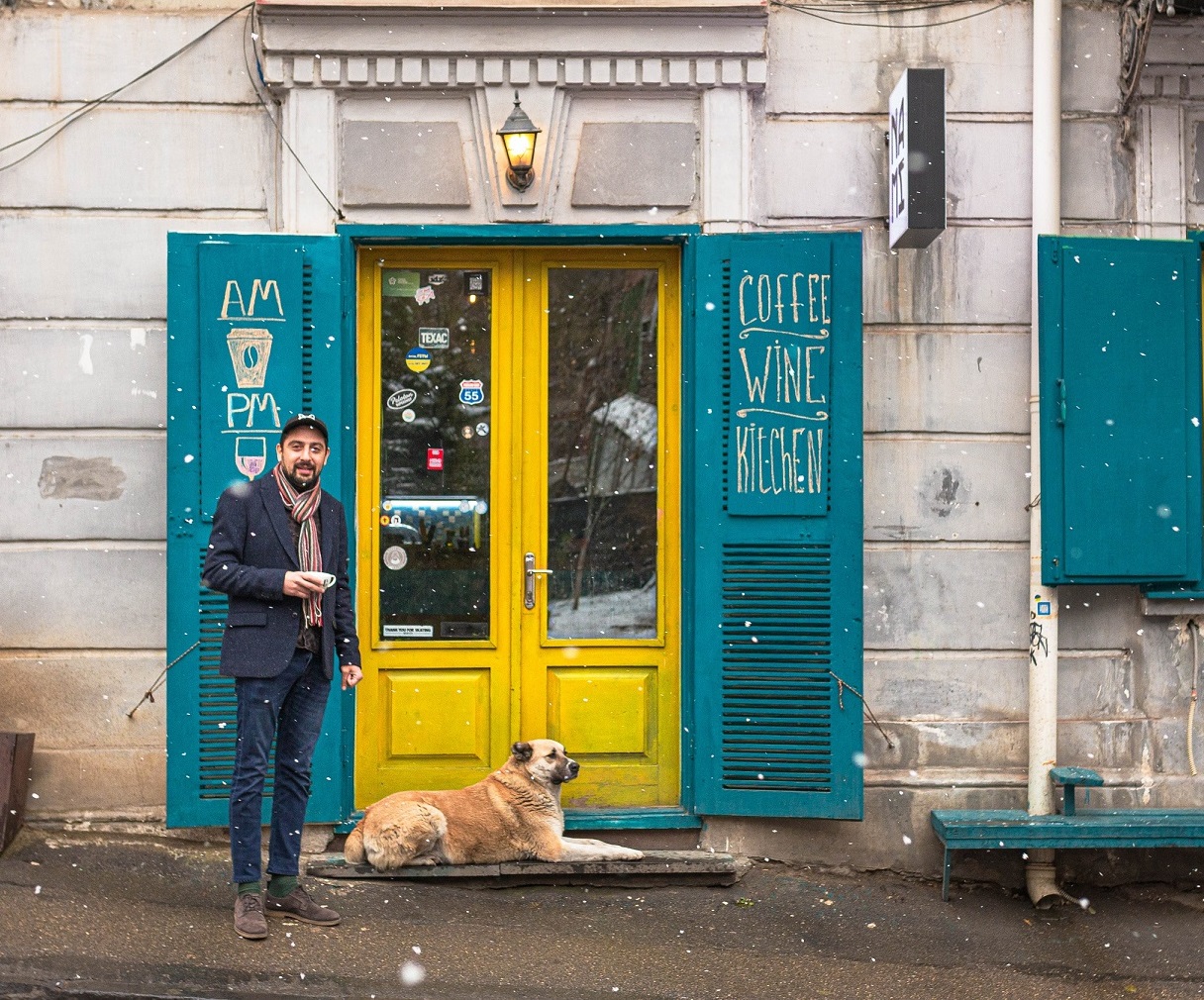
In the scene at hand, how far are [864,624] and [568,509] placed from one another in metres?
1.53

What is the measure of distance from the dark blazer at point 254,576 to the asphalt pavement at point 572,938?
3.52ft

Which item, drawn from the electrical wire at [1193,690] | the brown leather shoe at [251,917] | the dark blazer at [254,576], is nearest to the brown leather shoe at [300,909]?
the brown leather shoe at [251,917]

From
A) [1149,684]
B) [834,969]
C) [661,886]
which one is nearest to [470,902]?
[661,886]

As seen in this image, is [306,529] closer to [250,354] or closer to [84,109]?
[250,354]

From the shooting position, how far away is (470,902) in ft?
17.4

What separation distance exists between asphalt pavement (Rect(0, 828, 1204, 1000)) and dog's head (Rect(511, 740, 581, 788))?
1.61 ft

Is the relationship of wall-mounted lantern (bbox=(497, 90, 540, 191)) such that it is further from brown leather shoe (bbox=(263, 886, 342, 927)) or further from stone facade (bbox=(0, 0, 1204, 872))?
brown leather shoe (bbox=(263, 886, 342, 927))

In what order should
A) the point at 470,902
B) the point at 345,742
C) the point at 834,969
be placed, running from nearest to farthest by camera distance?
the point at 834,969, the point at 470,902, the point at 345,742

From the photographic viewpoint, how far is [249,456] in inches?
225

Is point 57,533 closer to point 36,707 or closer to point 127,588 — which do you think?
point 127,588

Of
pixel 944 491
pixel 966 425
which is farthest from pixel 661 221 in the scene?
pixel 944 491

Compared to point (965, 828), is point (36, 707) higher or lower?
higher

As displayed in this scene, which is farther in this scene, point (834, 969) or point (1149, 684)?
point (1149, 684)

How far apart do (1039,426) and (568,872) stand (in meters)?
2.98
